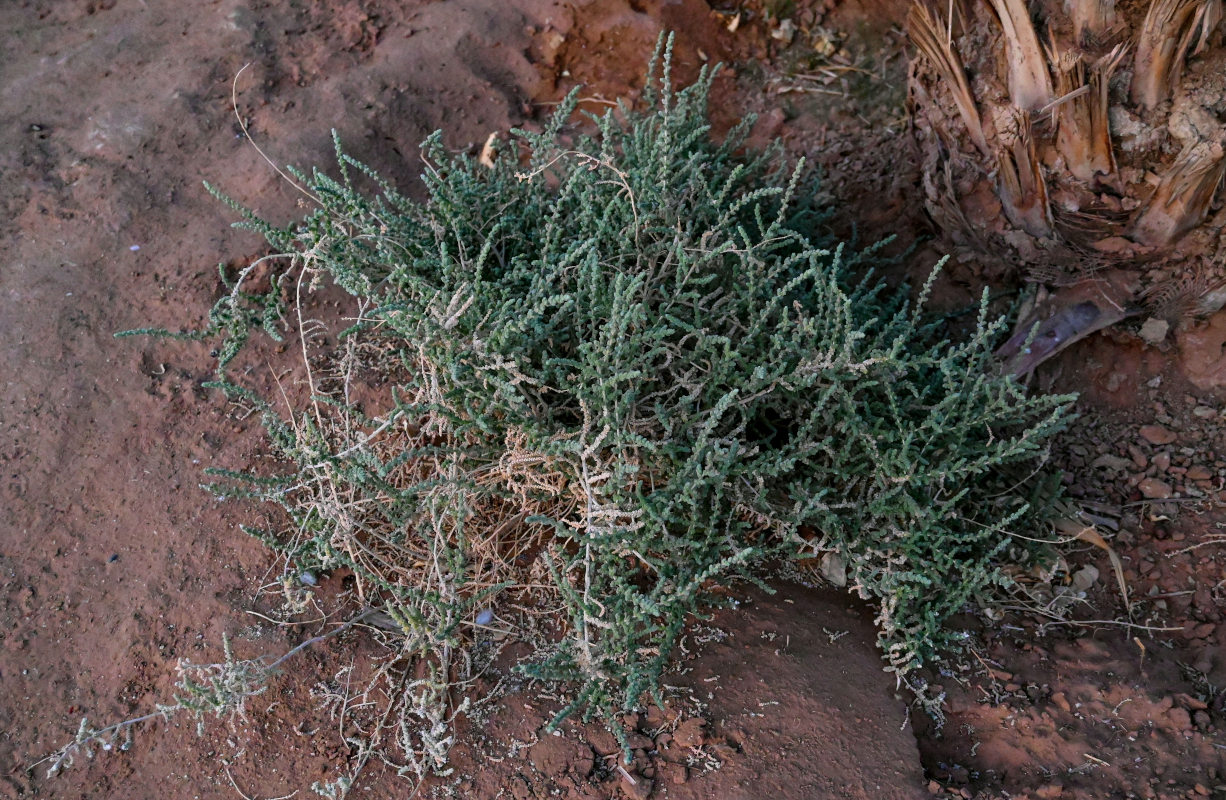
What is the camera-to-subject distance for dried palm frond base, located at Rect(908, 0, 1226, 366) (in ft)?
7.02

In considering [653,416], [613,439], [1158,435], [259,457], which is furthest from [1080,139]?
[259,457]

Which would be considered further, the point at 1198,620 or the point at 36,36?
the point at 36,36

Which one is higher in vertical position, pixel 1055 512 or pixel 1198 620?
pixel 1055 512

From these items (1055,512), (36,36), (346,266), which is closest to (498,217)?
(346,266)

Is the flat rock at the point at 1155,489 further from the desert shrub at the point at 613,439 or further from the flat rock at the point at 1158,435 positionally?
the desert shrub at the point at 613,439

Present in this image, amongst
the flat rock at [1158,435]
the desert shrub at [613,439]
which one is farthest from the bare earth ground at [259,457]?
the desert shrub at [613,439]

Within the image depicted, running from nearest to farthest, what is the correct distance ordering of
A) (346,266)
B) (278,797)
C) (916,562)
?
(278,797) → (916,562) → (346,266)

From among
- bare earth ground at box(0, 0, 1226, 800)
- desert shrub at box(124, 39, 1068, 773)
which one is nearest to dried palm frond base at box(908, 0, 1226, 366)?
bare earth ground at box(0, 0, 1226, 800)

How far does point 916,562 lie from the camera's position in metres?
2.16

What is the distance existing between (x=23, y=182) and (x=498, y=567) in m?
2.18

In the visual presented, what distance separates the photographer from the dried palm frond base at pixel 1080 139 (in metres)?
2.14

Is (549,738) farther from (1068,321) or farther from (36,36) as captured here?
(36,36)

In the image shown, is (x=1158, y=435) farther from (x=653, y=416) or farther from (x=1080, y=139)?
(x=653, y=416)

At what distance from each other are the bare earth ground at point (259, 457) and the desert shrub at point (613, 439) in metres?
0.17
